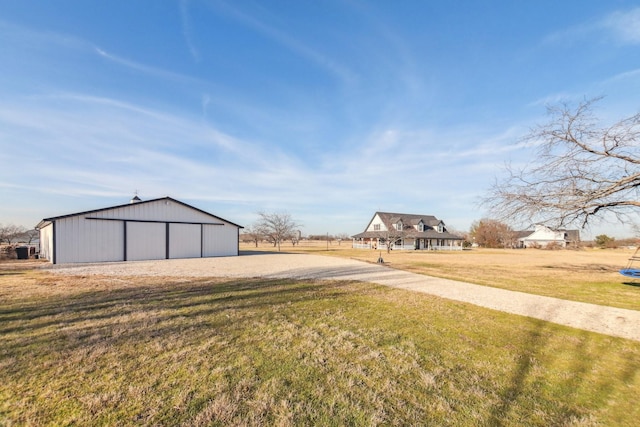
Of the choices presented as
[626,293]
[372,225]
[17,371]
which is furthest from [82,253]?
[372,225]

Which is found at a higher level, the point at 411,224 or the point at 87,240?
the point at 411,224

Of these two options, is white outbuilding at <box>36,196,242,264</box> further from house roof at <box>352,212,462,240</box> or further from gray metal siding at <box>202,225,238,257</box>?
house roof at <box>352,212,462,240</box>

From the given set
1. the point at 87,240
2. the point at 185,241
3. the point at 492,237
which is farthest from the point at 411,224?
the point at 87,240

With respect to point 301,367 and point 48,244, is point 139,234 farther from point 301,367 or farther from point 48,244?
point 301,367

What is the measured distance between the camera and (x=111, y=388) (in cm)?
304

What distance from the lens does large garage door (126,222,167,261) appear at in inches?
769

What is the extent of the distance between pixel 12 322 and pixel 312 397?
232 inches

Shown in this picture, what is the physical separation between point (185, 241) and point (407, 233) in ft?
109

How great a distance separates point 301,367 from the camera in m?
3.65

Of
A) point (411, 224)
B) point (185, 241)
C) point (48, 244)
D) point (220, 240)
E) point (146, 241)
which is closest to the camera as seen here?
point (48, 244)

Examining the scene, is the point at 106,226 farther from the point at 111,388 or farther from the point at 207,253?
the point at 111,388

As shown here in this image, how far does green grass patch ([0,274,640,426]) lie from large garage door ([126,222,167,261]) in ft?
45.9

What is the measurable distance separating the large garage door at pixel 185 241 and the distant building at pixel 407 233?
27.9 meters

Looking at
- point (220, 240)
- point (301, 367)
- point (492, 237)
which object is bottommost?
point (492, 237)
